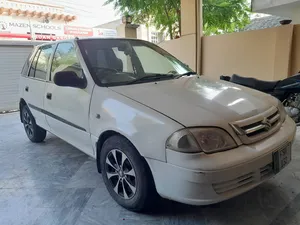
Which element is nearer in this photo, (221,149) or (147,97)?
(221,149)

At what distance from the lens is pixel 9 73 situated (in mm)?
7406

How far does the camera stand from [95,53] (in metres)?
2.67

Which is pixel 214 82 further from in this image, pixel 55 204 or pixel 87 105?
pixel 55 204

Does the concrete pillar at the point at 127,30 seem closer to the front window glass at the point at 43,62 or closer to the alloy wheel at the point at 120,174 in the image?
the front window glass at the point at 43,62

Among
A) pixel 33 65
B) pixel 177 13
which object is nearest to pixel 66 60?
pixel 33 65

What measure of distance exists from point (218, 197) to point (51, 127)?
2.31 metres

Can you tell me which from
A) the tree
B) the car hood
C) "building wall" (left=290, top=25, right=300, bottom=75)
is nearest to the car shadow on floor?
the car hood

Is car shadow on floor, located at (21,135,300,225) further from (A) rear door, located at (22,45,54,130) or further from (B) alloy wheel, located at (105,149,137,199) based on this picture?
(A) rear door, located at (22,45,54,130)

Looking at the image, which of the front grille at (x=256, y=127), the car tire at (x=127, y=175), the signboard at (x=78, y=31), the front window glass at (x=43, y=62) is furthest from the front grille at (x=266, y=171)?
the signboard at (x=78, y=31)

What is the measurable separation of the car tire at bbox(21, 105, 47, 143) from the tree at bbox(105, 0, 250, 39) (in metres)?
5.58

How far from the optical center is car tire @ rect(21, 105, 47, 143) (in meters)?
3.95

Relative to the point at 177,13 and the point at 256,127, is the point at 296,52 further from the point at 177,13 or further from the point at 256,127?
the point at 177,13

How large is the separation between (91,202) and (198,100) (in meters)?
1.33

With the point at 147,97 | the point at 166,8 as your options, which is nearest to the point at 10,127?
the point at 147,97
